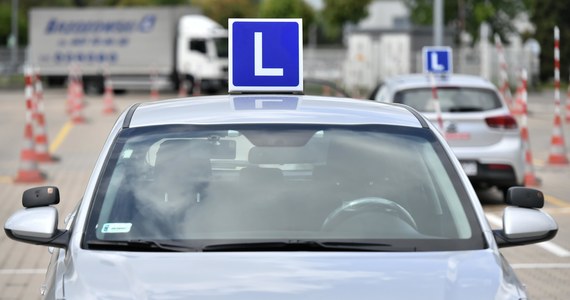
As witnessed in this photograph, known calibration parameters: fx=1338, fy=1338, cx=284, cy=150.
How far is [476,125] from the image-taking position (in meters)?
14.1

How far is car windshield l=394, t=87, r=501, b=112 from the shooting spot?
14.3 metres

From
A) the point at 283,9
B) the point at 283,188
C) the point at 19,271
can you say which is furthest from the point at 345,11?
the point at 283,188

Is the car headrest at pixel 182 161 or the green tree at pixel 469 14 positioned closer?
the car headrest at pixel 182 161

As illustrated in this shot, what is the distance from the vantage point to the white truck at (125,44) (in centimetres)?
5084

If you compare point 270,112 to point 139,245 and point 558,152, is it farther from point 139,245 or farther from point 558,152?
point 558,152

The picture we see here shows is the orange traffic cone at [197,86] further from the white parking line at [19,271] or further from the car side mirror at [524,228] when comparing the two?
the car side mirror at [524,228]

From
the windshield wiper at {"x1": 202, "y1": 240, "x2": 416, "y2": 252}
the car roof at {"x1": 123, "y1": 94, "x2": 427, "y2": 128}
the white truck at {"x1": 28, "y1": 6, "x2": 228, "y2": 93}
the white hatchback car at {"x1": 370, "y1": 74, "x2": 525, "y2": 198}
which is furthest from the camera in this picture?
the white truck at {"x1": 28, "y1": 6, "x2": 228, "y2": 93}

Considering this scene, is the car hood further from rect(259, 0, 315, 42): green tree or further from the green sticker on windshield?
rect(259, 0, 315, 42): green tree

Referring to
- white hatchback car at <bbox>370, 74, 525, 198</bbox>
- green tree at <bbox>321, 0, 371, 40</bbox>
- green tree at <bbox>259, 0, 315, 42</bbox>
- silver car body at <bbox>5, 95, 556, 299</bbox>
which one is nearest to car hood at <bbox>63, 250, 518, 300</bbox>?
silver car body at <bbox>5, 95, 556, 299</bbox>

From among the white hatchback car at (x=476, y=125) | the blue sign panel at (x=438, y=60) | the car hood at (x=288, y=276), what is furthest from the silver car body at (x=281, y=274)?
the blue sign panel at (x=438, y=60)

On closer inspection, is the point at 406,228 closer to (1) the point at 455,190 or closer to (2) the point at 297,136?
(1) the point at 455,190

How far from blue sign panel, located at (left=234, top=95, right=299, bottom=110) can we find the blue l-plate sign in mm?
1434

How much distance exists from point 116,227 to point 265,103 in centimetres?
107

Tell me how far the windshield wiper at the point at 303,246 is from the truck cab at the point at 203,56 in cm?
4484
